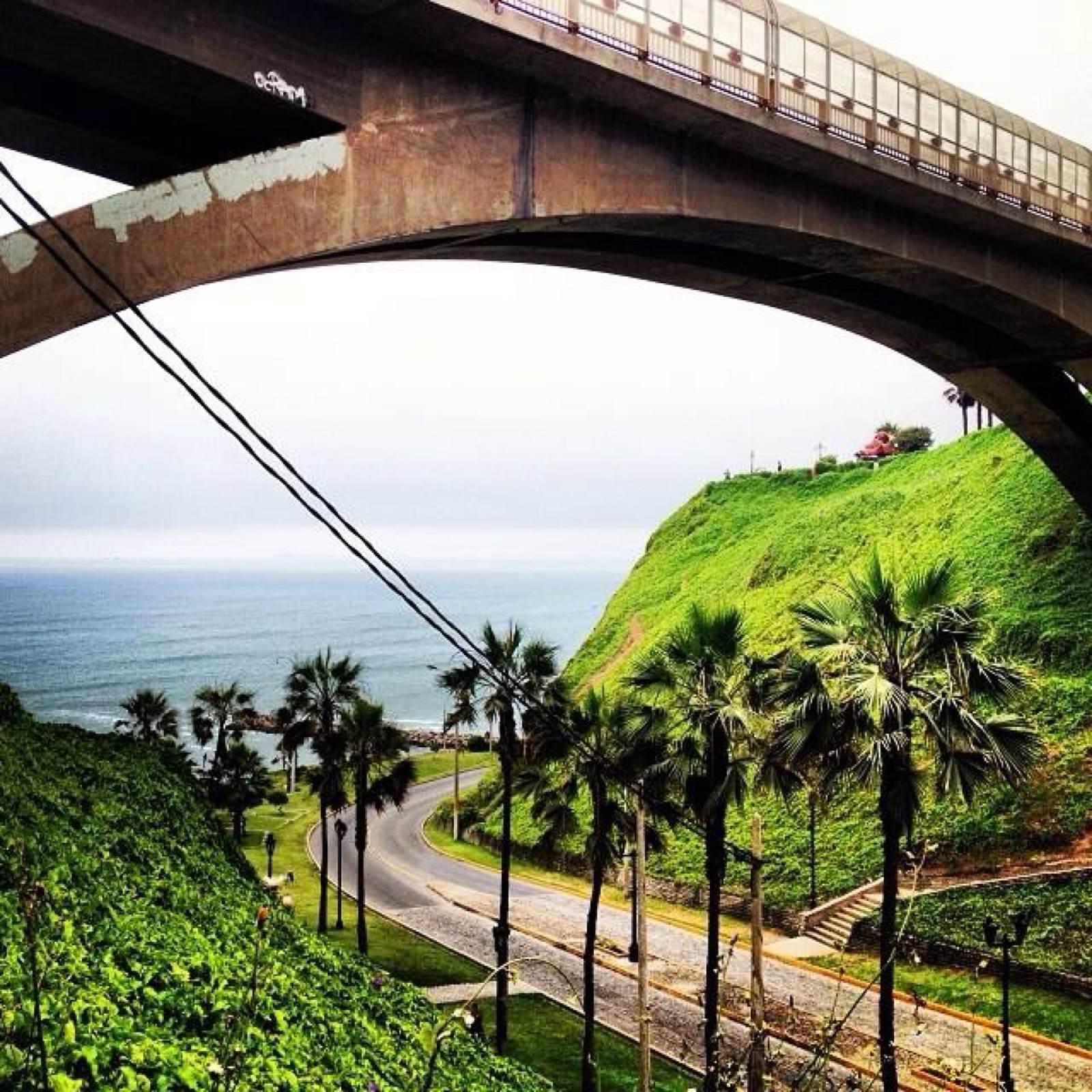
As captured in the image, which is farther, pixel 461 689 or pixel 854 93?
pixel 461 689

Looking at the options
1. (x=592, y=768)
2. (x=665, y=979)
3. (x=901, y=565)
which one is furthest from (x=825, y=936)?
(x=901, y=565)

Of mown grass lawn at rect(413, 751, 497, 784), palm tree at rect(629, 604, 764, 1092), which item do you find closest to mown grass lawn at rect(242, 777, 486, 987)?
palm tree at rect(629, 604, 764, 1092)

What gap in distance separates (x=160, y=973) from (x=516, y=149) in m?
10.4

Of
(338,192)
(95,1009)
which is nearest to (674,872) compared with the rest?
(338,192)

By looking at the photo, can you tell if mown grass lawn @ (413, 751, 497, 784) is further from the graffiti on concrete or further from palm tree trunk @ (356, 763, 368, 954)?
the graffiti on concrete

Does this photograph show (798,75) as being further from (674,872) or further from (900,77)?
(674,872)

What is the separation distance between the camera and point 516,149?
44.3 ft

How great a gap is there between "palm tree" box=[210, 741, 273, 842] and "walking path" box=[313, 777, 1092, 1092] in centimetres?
666

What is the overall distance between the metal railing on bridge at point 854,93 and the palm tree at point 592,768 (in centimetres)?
1002

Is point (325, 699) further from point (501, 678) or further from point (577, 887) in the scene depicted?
point (577, 887)

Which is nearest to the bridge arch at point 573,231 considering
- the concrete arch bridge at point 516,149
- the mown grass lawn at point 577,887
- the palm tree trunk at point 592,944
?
the concrete arch bridge at point 516,149

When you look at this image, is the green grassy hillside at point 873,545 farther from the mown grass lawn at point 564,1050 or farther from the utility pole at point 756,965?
the mown grass lawn at point 564,1050

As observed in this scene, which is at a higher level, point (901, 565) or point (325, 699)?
point (901, 565)

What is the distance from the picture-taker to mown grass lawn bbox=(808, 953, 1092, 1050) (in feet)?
67.5
